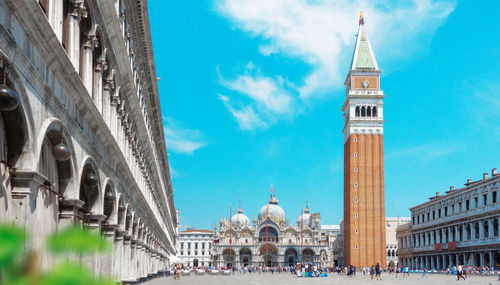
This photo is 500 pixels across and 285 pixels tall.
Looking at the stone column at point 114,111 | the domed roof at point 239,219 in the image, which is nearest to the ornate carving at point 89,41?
the stone column at point 114,111

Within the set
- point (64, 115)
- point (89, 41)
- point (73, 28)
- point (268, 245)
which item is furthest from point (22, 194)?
point (268, 245)

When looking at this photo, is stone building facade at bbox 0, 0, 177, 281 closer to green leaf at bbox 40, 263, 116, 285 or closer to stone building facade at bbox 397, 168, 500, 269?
green leaf at bbox 40, 263, 116, 285

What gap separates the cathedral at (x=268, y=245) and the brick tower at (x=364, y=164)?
72.9 ft

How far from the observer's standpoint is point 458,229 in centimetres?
6738

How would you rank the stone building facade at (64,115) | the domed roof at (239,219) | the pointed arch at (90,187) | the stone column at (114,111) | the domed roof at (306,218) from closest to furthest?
1. the stone building facade at (64,115)
2. the pointed arch at (90,187)
3. the stone column at (114,111)
4. the domed roof at (239,219)
5. the domed roof at (306,218)

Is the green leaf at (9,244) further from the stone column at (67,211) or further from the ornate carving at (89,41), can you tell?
the ornate carving at (89,41)

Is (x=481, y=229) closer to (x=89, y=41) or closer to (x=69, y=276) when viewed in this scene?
(x=89, y=41)

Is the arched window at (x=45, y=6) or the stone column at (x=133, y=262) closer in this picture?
the arched window at (x=45, y=6)

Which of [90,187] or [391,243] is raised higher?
[90,187]

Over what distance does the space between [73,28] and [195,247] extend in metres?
139

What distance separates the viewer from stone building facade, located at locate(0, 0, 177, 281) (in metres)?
7.44

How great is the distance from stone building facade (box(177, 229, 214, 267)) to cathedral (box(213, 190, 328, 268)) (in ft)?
106

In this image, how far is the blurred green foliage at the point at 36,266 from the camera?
1062mm

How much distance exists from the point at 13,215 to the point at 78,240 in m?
7.30
